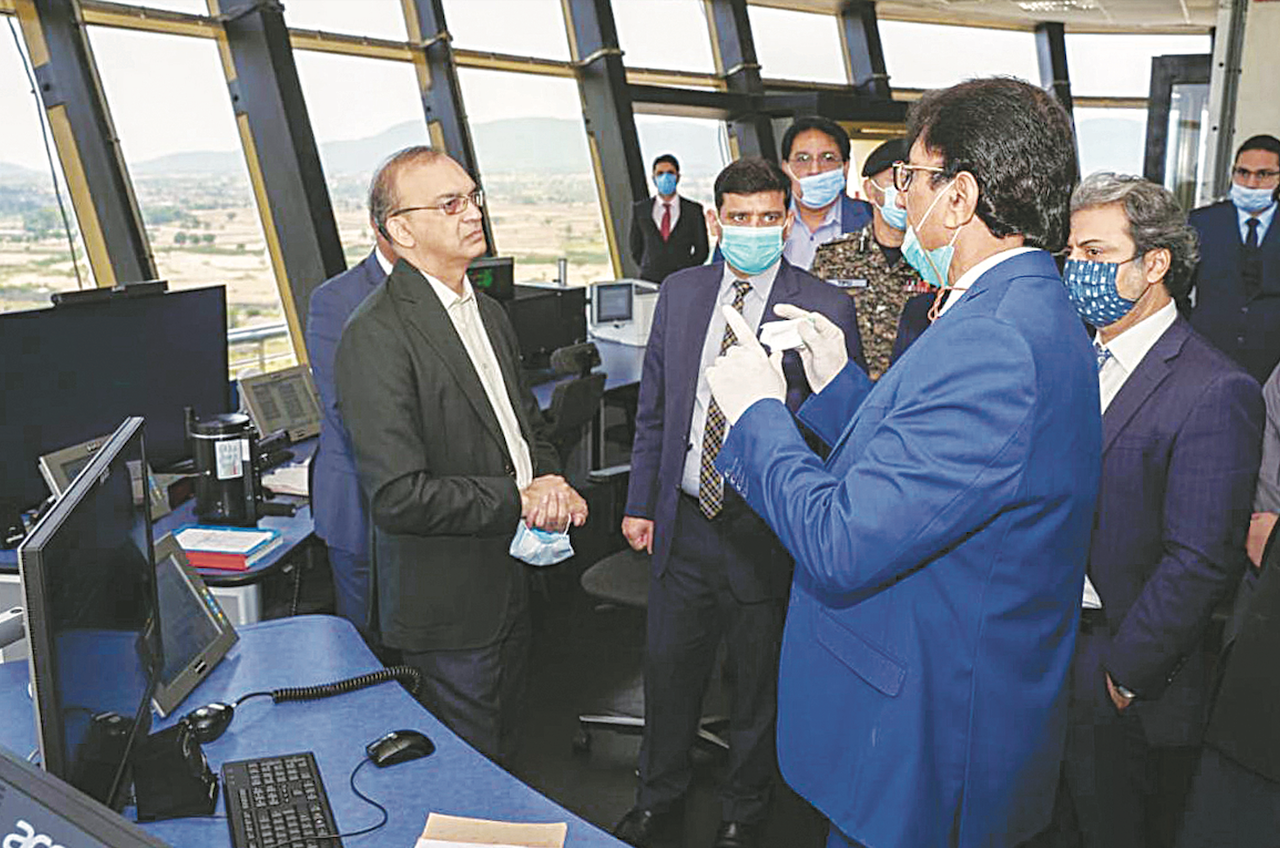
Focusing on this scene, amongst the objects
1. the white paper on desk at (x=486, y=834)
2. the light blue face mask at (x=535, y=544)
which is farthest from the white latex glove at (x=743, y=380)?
the light blue face mask at (x=535, y=544)

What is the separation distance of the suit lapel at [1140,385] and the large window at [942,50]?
33.0 feet

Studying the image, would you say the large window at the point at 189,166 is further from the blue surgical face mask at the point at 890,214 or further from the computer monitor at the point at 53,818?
the computer monitor at the point at 53,818

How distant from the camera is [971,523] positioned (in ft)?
4.67

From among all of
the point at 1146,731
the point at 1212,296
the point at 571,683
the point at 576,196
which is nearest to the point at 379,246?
the point at 571,683

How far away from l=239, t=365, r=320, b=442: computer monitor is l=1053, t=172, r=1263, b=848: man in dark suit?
9.16 feet

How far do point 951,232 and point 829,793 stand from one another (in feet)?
2.89

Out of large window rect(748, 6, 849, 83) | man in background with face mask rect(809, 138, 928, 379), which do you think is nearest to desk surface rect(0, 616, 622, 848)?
man in background with face mask rect(809, 138, 928, 379)

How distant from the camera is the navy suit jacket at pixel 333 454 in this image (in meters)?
2.92

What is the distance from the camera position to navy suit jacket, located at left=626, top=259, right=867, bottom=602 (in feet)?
8.93

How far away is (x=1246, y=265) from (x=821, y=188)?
2.13 meters

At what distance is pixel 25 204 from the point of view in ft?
16.3

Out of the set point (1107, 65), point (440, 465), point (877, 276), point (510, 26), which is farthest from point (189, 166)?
point (1107, 65)

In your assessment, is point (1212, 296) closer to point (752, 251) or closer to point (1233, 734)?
point (752, 251)

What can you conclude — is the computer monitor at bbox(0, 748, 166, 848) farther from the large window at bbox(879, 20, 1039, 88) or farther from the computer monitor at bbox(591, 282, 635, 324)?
the large window at bbox(879, 20, 1039, 88)
